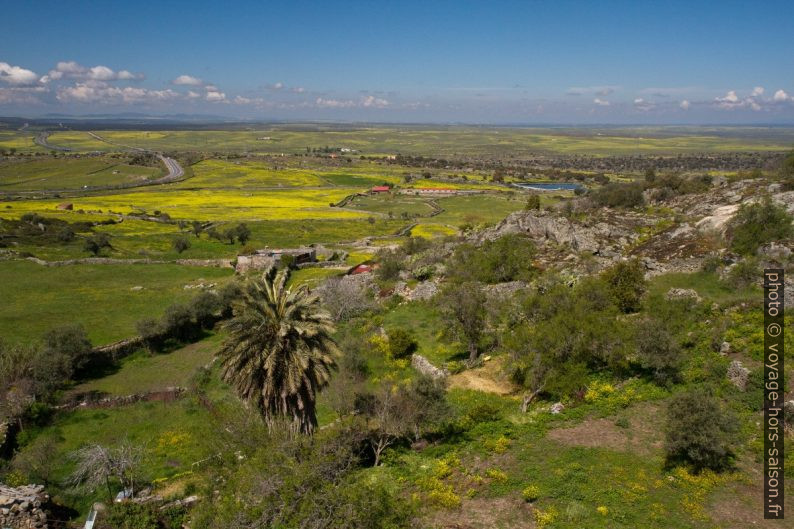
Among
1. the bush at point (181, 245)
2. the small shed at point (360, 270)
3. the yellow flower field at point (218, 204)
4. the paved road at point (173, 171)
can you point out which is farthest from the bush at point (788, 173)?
the paved road at point (173, 171)

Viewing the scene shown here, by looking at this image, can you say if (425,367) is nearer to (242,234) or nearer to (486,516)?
(486,516)

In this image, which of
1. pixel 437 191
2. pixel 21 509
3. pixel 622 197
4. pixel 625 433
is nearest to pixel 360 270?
pixel 622 197

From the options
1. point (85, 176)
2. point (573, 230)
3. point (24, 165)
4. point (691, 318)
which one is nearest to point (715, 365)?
point (691, 318)

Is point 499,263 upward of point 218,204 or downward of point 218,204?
downward

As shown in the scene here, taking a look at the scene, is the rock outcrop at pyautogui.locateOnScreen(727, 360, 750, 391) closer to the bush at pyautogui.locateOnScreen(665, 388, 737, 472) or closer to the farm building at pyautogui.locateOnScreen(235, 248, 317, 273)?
the bush at pyautogui.locateOnScreen(665, 388, 737, 472)

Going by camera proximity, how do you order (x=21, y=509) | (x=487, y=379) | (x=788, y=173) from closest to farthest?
1. (x=21, y=509)
2. (x=487, y=379)
3. (x=788, y=173)

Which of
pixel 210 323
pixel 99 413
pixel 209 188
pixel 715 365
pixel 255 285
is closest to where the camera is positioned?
pixel 255 285

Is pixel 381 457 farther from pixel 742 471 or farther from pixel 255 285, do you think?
pixel 742 471
